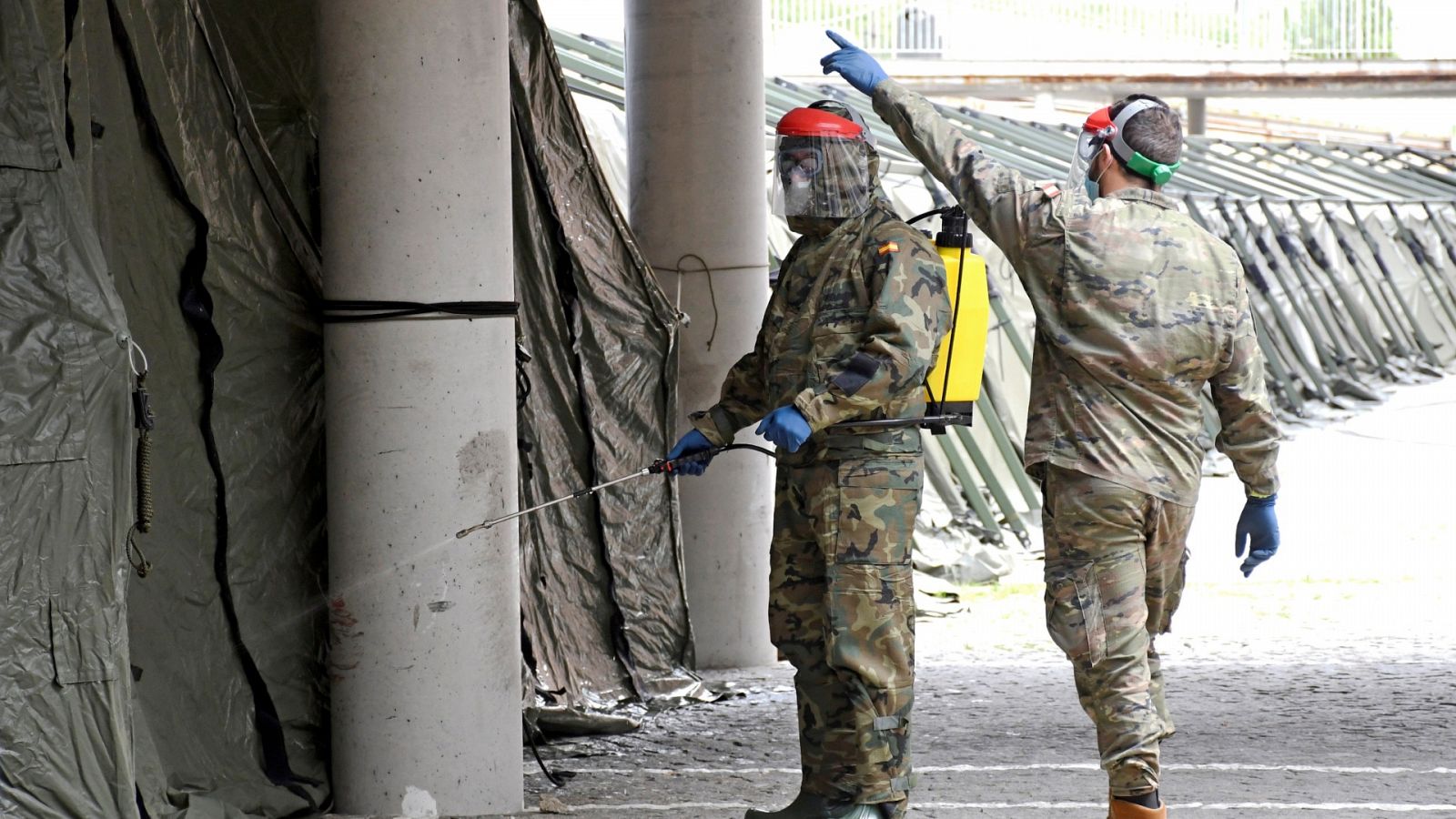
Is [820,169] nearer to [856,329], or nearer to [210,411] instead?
[856,329]

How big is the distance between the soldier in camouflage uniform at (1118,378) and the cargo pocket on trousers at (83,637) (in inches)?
90.1

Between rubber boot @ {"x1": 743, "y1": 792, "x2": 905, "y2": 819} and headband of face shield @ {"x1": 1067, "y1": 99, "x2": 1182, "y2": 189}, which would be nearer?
headband of face shield @ {"x1": 1067, "y1": 99, "x2": 1182, "y2": 189}

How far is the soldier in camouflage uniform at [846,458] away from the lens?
4406 millimetres

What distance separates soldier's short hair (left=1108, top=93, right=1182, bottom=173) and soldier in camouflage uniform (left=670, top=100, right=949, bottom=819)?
0.59 metres

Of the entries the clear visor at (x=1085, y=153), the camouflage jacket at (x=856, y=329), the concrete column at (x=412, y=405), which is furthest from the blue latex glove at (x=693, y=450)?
the clear visor at (x=1085, y=153)

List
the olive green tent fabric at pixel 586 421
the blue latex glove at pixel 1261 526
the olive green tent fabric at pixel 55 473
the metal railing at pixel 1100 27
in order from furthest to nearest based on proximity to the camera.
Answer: the metal railing at pixel 1100 27, the olive green tent fabric at pixel 586 421, the blue latex glove at pixel 1261 526, the olive green tent fabric at pixel 55 473

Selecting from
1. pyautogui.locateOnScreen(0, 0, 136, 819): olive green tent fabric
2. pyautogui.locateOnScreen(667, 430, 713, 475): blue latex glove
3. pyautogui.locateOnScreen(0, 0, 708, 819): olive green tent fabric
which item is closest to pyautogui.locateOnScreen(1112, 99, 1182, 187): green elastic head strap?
pyautogui.locateOnScreen(667, 430, 713, 475): blue latex glove

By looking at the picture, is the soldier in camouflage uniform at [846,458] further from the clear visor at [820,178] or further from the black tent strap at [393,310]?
the black tent strap at [393,310]

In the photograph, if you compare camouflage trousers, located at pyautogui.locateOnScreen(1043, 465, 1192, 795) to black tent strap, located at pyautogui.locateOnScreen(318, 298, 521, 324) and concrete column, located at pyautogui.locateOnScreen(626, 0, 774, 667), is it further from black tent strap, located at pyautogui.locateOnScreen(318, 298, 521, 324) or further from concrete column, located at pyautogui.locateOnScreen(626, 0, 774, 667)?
concrete column, located at pyautogui.locateOnScreen(626, 0, 774, 667)

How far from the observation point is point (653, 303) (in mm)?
6723

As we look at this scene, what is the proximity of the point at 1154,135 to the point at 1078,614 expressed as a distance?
1231mm

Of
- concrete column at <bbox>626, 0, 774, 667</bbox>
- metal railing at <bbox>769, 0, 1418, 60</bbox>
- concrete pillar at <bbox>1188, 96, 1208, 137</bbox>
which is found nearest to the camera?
concrete column at <bbox>626, 0, 774, 667</bbox>

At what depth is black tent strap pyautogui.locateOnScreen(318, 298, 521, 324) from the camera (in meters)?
4.75

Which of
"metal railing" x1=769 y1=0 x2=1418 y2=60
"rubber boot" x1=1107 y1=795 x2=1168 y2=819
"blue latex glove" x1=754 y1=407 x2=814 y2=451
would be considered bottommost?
"rubber boot" x1=1107 y1=795 x2=1168 y2=819
